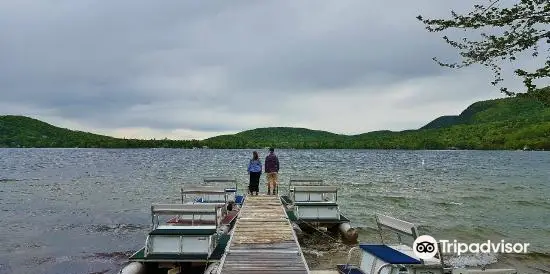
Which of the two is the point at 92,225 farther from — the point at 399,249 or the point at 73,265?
the point at 399,249

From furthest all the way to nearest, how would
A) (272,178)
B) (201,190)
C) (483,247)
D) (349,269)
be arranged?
(272,178) → (483,247) → (201,190) → (349,269)

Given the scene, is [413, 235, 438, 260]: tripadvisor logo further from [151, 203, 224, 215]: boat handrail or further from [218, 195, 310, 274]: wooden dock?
[151, 203, 224, 215]: boat handrail

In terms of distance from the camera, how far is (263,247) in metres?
13.6

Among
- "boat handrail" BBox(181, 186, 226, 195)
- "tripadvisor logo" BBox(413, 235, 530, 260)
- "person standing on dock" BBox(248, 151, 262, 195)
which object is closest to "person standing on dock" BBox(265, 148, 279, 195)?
"person standing on dock" BBox(248, 151, 262, 195)

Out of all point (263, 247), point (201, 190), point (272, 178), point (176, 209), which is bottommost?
point (263, 247)

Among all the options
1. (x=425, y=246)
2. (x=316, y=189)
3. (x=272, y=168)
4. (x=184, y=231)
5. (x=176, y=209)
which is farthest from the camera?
(x=272, y=168)

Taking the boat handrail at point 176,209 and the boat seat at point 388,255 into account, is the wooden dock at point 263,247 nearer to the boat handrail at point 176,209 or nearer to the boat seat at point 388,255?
the boat handrail at point 176,209

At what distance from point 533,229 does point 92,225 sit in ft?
85.2

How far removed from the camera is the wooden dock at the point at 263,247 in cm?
1148

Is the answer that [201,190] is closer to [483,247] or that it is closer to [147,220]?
[147,220]

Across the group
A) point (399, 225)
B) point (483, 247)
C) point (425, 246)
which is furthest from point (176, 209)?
point (483, 247)

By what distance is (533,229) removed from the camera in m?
28.5

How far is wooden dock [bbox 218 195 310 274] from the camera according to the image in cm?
1148

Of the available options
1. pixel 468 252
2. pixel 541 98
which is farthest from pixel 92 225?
pixel 541 98
